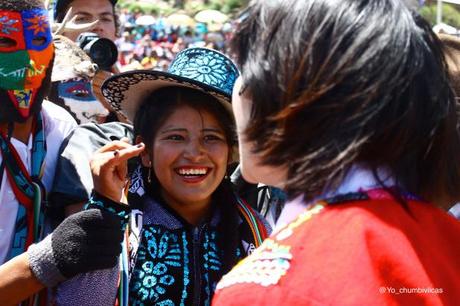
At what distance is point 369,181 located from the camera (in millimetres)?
1145

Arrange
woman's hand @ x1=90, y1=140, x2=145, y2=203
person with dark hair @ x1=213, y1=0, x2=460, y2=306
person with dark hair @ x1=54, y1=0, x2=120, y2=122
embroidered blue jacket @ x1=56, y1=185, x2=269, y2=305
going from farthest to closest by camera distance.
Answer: person with dark hair @ x1=54, y1=0, x2=120, y2=122 → embroidered blue jacket @ x1=56, y1=185, x2=269, y2=305 → woman's hand @ x1=90, y1=140, x2=145, y2=203 → person with dark hair @ x1=213, y1=0, x2=460, y2=306

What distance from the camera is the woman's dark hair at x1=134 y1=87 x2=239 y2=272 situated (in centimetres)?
232

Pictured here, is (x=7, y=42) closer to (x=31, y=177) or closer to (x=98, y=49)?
(x=31, y=177)

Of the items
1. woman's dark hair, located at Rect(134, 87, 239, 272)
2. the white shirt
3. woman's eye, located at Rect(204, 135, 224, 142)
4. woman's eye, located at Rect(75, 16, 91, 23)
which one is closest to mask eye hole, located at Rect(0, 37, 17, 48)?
→ the white shirt

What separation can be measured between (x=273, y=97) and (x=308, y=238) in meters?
0.24

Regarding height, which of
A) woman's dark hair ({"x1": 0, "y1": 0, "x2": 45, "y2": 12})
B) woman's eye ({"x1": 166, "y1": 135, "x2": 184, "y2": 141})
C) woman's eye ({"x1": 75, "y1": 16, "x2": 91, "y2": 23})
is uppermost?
woman's dark hair ({"x1": 0, "y1": 0, "x2": 45, "y2": 12})

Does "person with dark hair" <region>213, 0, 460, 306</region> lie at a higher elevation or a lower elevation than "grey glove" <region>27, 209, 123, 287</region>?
higher

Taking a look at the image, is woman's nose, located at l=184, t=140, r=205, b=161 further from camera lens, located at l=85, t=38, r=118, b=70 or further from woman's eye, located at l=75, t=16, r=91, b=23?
woman's eye, located at l=75, t=16, r=91, b=23

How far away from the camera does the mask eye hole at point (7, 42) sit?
2.25 m

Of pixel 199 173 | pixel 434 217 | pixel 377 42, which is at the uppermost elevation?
pixel 377 42

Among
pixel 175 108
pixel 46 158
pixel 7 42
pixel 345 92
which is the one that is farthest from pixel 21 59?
pixel 345 92

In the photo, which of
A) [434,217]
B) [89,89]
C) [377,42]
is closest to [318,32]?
[377,42]

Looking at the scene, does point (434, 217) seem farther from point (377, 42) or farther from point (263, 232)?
point (263, 232)

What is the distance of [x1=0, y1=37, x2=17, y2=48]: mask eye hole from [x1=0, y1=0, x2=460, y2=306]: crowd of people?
2 cm
